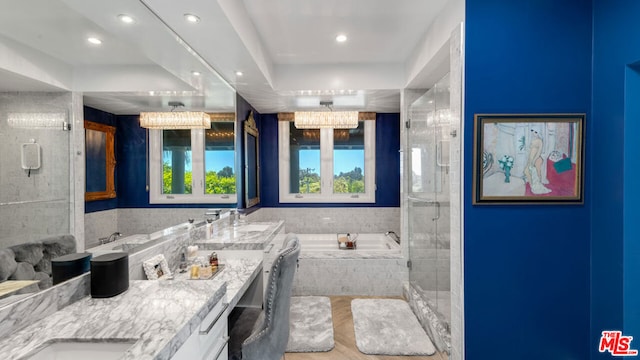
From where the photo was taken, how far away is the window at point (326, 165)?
15.2 ft

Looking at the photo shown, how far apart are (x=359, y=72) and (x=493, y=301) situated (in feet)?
8.58

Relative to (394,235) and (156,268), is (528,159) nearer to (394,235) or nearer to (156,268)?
(156,268)

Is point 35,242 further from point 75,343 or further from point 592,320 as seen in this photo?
point 592,320

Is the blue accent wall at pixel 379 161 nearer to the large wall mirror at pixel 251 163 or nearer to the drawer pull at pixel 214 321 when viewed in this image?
the large wall mirror at pixel 251 163

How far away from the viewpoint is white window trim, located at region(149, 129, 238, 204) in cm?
197

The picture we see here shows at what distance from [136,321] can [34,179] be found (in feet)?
2.37

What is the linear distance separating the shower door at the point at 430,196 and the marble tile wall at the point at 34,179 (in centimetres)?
252

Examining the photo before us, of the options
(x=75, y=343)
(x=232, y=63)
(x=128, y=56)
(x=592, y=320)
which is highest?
(x=232, y=63)

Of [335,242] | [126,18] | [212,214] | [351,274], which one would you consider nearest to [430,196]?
[351,274]

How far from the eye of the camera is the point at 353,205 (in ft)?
15.2

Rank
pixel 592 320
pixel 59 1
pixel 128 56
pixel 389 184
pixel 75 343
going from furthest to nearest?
1. pixel 389 184
2. pixel 592 320
3. pixel 128 56
4. pixel 59 1
5. pixel 75 343

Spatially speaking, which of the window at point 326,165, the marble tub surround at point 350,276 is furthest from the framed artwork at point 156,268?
the window at point 326,165

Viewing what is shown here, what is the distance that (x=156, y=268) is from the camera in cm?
178

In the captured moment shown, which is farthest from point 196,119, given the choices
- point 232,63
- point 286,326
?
point 286,326
